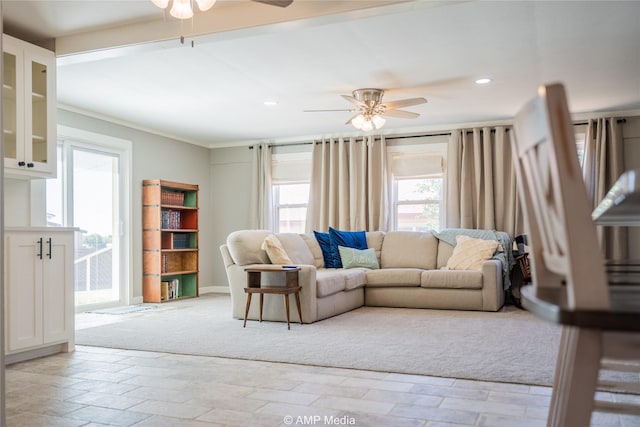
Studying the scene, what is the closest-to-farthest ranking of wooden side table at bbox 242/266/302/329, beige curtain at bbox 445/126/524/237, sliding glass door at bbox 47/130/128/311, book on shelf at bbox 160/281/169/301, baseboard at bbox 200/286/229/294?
wooden side table at bbox 242/266/302/329, sliding glass door at bbox 47/130/128/311, beige curtain at bbox 445/126/524/237, book on shelf at bbox 160/281/169/301, baseboard at bbox 200/286/229/294

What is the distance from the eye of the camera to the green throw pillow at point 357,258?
690 cm

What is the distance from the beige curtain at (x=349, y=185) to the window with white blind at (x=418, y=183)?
0.22 metres

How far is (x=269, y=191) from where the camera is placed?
853 cm

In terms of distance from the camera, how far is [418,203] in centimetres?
782

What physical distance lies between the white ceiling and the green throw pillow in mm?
1711

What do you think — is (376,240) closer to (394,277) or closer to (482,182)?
(394,277)

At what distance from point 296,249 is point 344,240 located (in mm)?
1004

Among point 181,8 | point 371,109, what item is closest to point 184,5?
point 181,8

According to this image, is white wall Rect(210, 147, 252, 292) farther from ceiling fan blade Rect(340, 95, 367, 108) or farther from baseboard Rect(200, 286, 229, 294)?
ceiling fan blade Rect(340, 95, 367, 108)

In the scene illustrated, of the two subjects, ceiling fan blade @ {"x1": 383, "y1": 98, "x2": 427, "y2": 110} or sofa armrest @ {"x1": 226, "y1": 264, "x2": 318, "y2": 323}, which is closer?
sofa armrest @ {"x1": 226, "y1": 264, "x2": 318, "y2": 323}

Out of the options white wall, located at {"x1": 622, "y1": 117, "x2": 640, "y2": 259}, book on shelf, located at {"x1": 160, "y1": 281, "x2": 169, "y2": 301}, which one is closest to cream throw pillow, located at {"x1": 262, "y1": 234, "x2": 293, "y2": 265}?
book on shelf, located at {"x1": 160, "y1": 281, "x2": 169, "y2": 301}

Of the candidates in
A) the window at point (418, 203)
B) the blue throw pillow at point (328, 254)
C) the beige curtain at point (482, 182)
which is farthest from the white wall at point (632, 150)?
the blue throw pillow at point (328, 254)

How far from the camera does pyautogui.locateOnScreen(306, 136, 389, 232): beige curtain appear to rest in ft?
25.6

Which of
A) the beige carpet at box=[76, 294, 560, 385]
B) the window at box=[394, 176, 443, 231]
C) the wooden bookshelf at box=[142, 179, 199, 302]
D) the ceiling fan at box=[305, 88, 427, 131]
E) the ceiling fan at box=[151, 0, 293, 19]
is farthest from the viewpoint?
the window at box=[394, 176, 443, 231]
